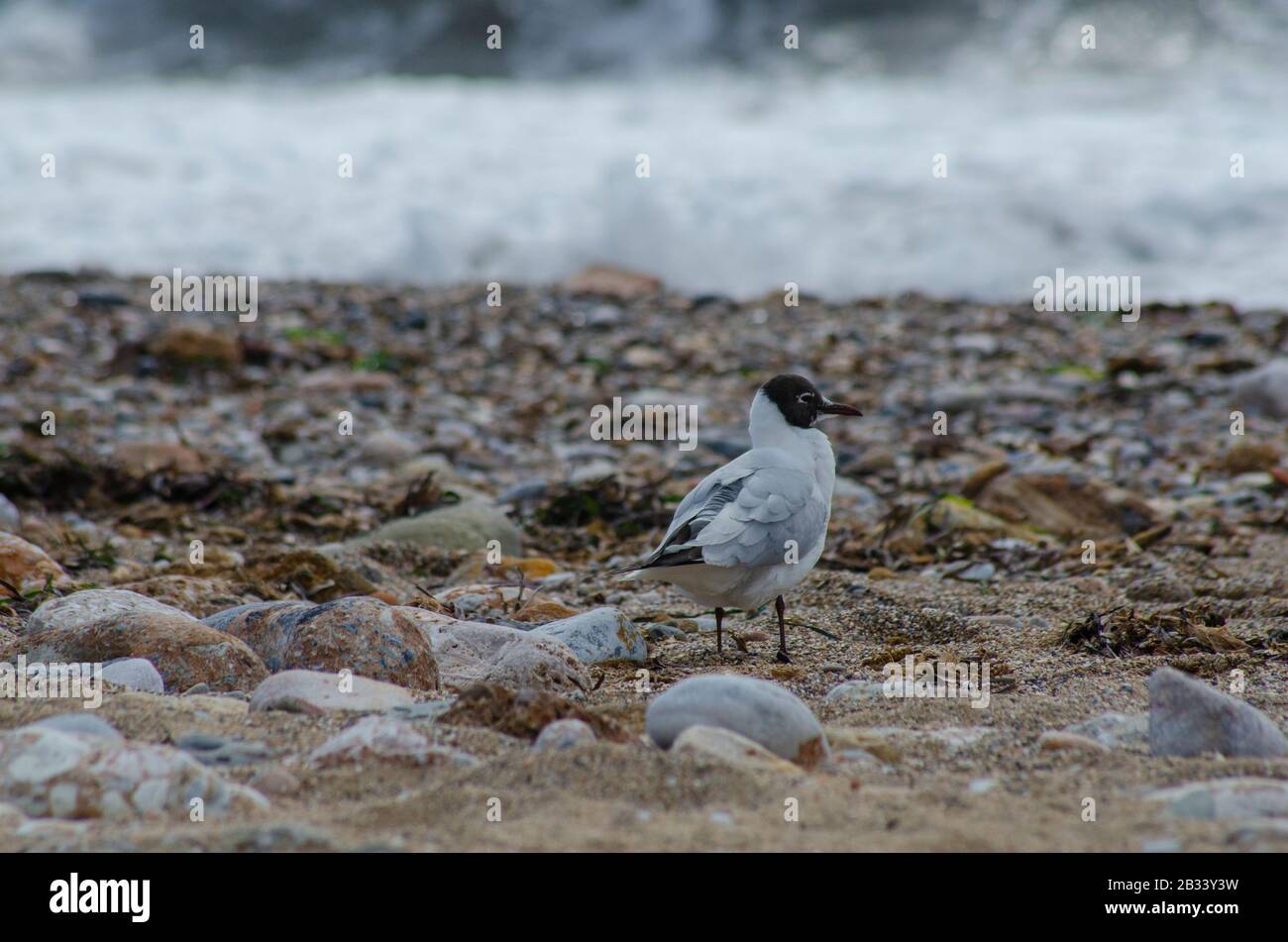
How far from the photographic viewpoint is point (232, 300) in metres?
10.2

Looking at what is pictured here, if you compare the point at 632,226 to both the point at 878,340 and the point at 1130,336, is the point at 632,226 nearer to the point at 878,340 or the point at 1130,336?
the point at 878,340

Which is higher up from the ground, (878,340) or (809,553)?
(878,340)

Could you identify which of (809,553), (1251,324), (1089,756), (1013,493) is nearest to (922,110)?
(1251,324)

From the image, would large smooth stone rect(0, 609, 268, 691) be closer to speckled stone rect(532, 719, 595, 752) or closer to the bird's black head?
Answer: speckled stone rect(532, 719, 595, 752)

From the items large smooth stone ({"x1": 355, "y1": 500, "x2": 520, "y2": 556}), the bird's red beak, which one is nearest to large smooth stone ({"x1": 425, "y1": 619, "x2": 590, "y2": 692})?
the bird's red beak

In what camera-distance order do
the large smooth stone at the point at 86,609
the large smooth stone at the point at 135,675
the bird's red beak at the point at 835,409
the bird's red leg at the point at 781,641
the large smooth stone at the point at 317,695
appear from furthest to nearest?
the bird's red beak at the point at 835,409 → the bird's red leg at the point at 781,641 → the large smooth stone at the point at 86,609 → the large smooth stone at the point at 135,675 → the large smooth stone at the point at 317,695

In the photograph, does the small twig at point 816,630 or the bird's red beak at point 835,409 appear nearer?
the small twig at point 816,630

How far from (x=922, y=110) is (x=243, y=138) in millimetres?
7455

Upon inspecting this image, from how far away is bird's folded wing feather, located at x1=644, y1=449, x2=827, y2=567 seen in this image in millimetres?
3490

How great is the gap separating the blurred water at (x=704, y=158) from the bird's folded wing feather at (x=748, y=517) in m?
6.98

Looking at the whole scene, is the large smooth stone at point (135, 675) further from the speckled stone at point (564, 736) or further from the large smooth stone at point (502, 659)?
the speckled stone at point (564, 736)

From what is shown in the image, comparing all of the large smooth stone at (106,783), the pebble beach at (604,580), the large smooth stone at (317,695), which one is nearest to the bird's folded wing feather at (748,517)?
the pebble beach at (604,580)

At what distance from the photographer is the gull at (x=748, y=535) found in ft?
11.5

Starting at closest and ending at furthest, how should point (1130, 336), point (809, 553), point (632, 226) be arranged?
point (809, 553)
point (1130, 336)
point (632, 226)
